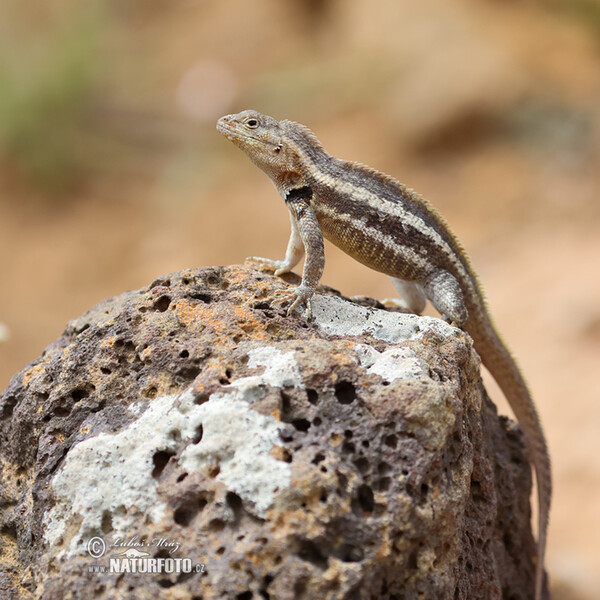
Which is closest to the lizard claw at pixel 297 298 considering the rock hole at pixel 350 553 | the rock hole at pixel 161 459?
the rock hole at pixel 161 459

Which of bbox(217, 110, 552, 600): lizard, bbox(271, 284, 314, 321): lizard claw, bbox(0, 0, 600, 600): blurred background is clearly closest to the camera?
bbox(271, 284, 314, 321): lizard claw

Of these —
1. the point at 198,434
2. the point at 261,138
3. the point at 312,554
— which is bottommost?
the point at 312,554

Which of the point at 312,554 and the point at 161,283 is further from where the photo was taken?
the point at 161,283

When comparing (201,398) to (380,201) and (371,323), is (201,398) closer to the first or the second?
(371,323)

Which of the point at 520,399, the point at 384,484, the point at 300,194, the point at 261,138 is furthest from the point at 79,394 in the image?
the point at 520,399

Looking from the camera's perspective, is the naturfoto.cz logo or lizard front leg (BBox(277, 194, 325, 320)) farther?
lizard front leg (BBox(277, 194, 325, 320))

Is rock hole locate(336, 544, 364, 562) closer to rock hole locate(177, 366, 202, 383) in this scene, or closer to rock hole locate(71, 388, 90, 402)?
rock hole locate(177, 366, 202, 383)

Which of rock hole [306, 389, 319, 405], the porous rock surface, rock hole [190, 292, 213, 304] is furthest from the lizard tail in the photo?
rock hole [306, 389, 319, 405]

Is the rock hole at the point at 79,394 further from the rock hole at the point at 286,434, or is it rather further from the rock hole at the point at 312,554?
the rock hole at the point at 312,554
